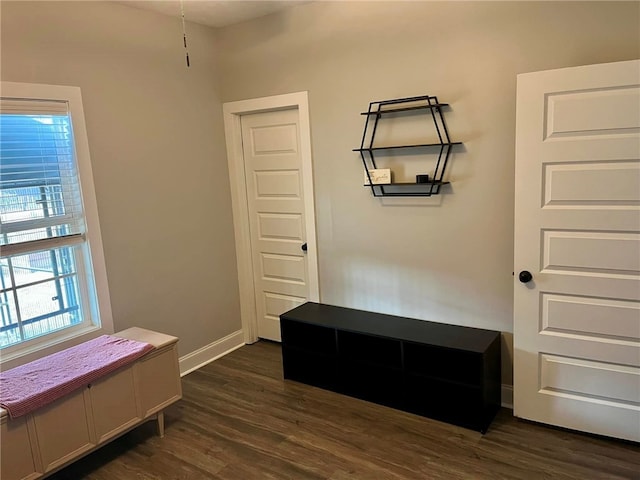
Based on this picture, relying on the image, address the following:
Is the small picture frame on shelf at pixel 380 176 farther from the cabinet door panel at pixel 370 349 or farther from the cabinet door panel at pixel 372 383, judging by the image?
the cabinet door panel at pixel 372 383

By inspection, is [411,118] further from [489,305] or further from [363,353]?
[363,353]

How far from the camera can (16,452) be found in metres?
2.18

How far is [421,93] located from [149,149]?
6.28ft

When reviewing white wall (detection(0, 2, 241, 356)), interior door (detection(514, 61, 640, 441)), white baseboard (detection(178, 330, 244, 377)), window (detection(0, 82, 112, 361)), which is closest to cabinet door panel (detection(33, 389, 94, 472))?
window (detection(0, 82, 112, 361))

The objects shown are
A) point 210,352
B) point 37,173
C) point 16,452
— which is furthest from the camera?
point 210,352

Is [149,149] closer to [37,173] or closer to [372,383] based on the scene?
[37,173]

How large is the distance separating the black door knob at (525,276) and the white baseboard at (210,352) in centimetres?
247

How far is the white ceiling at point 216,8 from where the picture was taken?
326 cm

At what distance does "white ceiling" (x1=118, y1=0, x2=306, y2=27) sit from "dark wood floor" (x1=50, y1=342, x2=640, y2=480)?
2.72 m

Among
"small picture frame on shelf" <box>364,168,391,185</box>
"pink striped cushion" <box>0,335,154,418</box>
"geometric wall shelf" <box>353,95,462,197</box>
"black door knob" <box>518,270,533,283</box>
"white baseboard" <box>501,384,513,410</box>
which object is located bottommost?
"white baseboard" <box>501,384,513,410</box>

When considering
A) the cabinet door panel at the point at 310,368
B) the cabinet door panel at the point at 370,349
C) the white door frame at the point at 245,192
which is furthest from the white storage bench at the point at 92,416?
the white door frame at the point at 245,192

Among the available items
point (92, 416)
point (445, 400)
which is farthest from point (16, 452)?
point (445, 400)

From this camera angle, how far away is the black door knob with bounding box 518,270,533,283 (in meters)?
2.68

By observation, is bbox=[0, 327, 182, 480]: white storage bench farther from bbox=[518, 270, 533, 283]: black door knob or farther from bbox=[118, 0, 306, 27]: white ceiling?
bbox=[118, 0, 306, 27]: white ceiling
